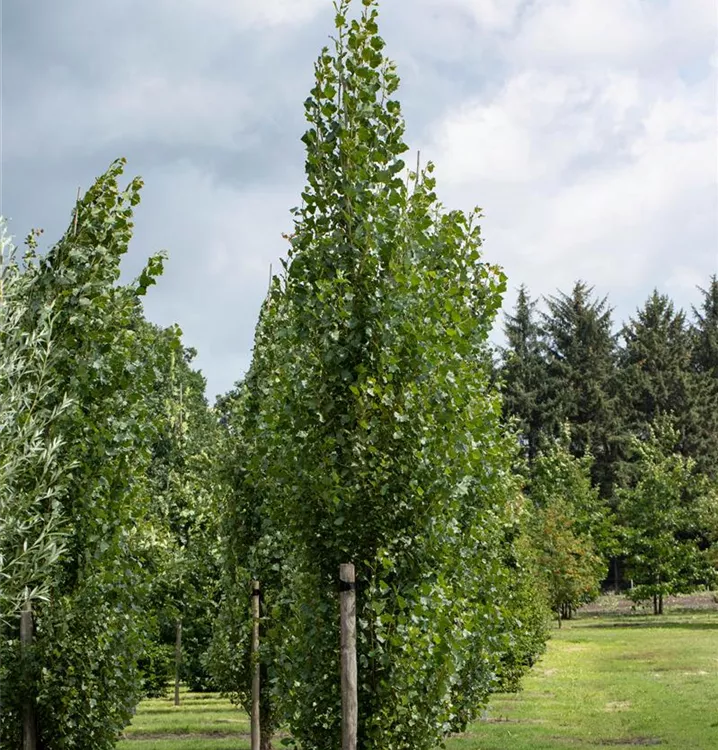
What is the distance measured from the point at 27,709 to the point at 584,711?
36.6ft

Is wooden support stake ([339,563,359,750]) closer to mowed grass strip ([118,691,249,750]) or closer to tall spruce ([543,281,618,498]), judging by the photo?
mowed grass strip ([118,691,249,750])

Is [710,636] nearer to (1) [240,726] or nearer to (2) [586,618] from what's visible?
(2) [586,618]

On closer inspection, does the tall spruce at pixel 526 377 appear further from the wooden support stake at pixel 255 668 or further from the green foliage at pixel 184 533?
the wooden support stake at pixel 255 668

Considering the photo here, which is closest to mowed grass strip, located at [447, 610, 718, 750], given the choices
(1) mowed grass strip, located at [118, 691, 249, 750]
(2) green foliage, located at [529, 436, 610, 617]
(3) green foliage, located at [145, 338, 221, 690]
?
(1) mowed grass strip, located at [118, 691, 249, 750]

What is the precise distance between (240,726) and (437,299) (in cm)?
1094

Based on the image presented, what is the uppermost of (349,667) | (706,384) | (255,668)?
(706,384)

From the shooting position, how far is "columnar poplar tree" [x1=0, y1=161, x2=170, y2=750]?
7957 millimetres

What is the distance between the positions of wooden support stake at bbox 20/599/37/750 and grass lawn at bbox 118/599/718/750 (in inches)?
202

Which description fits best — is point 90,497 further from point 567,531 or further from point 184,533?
point 567,531

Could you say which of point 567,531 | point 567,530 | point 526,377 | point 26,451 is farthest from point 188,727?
point 526,377

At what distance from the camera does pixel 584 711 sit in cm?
1669

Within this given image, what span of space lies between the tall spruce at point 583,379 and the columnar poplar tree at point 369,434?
49538 millimetres

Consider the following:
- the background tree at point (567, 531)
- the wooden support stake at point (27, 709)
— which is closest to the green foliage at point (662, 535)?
the background tree at point (567, 531)

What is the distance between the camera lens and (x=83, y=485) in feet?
26.7
